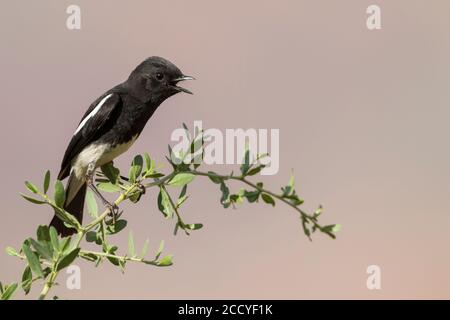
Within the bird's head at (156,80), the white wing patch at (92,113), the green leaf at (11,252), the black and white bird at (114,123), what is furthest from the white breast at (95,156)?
the green leaf at (11,252)

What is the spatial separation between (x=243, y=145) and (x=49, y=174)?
1.76ft

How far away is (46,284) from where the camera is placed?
1.30 meters

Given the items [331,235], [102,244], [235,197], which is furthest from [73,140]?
[331,235]

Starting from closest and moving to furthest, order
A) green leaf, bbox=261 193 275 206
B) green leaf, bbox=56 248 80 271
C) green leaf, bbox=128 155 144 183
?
green leaf, bbox=56 248 80 271
green leaf, bbox=261 193 275 206
green leaf, bbox=128 155 144 183

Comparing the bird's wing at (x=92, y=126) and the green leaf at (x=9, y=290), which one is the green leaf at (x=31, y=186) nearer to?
the green leaf at (x=9, y=290)

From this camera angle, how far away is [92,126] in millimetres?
3424

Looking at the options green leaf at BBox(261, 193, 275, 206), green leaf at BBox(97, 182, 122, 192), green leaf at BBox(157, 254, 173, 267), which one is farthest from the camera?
green leaf at BBox(97, 182, 122, 192)

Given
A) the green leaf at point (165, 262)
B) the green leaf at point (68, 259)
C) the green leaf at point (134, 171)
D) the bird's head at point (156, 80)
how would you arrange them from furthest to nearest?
1. the bird's head at point (156, 80)
2. the green leaf at point (134, 171)
3. the green leaf at point (165, 262)
4. the green leaf at point (68, 259)

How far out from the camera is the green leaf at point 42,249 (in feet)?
4.42

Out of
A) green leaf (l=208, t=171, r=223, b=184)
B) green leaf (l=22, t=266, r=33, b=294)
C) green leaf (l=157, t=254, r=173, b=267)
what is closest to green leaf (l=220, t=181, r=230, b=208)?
green leaf (l=208, t=171, r=223, b=184)

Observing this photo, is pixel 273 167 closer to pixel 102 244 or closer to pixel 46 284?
pixel 102 244

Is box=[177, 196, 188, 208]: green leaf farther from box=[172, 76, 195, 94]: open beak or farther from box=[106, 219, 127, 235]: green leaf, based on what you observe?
box=[172, 76, 195, 94]: open beak

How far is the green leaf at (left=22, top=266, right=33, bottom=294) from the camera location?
56.7 inches

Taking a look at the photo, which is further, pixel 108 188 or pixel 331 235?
pixel 108 188
